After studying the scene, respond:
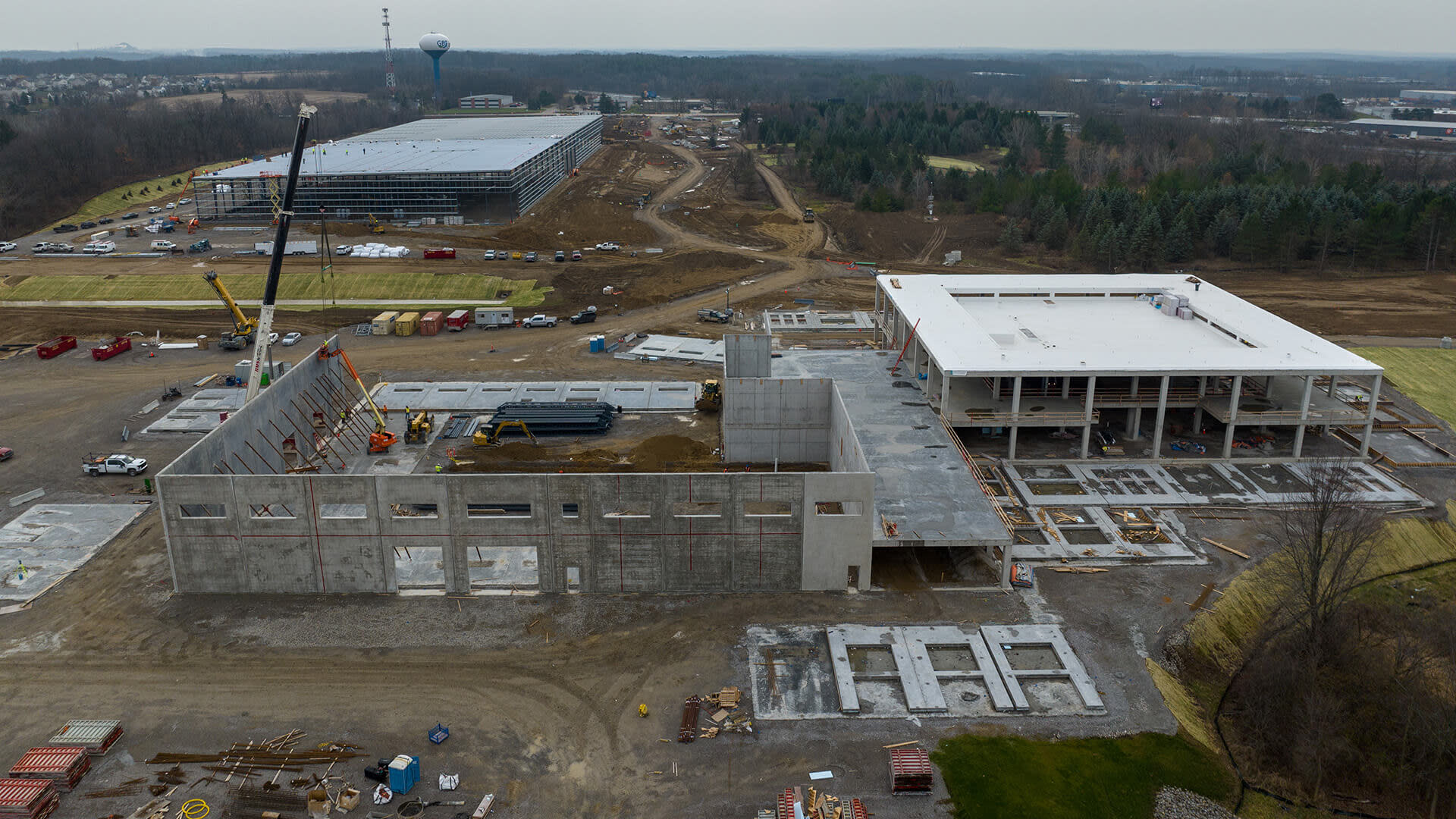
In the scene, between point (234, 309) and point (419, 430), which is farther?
point (234, 309)

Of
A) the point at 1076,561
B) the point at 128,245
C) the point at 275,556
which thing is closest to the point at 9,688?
the point at 275,556

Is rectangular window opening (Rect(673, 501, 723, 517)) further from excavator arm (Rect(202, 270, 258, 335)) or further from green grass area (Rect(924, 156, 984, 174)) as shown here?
green grass area (Rect(924, 156, 984, 174))

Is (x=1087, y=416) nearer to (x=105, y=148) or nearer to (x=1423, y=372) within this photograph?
(x=1423, y=372)

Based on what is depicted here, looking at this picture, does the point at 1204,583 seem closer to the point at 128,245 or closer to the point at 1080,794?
the point at 1080,794

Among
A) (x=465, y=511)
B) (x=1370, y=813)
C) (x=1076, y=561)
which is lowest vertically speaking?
(x=1370, y=813)

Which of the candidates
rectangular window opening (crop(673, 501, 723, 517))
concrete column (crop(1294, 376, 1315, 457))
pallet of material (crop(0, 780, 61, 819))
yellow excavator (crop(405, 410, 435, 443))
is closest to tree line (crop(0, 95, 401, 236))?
yellow excavator (crop(405, 410, 435, 443))

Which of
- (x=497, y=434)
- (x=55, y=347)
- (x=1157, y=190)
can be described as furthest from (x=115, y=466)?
(x=1157, y=190)
